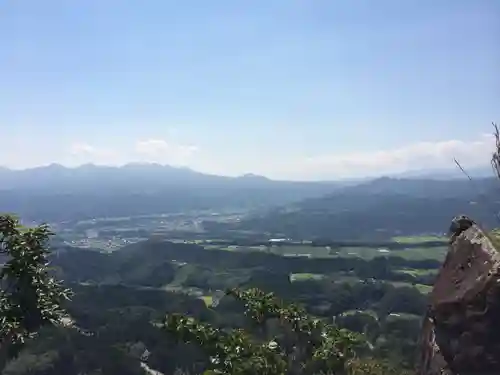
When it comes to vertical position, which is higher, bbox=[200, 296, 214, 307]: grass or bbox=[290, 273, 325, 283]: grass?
bbox=[290, 273, 325, 283]: grass

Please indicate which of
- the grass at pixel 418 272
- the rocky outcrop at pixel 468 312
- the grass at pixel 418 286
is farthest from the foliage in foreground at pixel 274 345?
the grass at pixel 418 272

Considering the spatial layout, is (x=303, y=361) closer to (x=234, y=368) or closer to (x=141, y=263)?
(x=234, y=368)

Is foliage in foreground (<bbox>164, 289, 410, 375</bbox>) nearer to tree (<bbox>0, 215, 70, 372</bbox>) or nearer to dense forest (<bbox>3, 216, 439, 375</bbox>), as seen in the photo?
dense forest (<bbox>3, 216, 439, 375</bbox>)

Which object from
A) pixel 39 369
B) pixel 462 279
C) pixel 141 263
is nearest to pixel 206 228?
pixel 141 263

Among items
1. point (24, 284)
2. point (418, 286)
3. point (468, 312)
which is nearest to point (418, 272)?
point (418, 286)

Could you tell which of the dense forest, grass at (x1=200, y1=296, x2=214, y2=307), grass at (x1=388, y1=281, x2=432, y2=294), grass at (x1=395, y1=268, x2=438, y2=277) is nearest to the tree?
the dense forest

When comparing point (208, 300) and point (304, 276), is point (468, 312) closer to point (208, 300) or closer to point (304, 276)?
point (208, 300)
